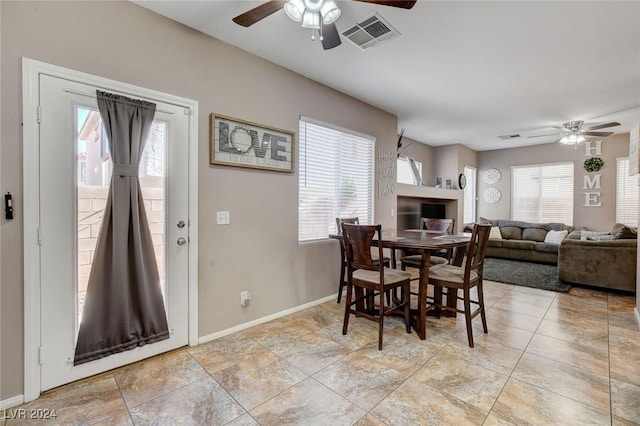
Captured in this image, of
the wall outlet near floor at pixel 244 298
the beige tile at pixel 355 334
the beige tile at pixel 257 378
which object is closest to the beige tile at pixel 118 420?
the beige tile at pixel 257 378

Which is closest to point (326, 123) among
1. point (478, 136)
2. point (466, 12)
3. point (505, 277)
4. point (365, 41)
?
point (365, 41)

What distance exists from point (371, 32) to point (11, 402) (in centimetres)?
351

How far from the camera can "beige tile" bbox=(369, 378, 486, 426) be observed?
61.5 inches

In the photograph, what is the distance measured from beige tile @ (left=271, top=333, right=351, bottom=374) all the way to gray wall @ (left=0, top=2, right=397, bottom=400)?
0.59 meters

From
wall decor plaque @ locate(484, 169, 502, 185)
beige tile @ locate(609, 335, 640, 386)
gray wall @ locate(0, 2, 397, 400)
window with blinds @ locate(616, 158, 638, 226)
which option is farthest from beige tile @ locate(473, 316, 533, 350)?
wall decor plaque @ locate(484, 169, 502, 185)

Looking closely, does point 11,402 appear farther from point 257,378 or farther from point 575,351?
point 575,351

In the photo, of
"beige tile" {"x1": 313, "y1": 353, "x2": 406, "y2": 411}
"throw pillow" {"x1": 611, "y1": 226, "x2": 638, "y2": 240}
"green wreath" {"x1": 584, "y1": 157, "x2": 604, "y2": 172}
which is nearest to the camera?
"beige tile" {"x1": 313, "y1": 353, "x2": 406, "y2": 411}

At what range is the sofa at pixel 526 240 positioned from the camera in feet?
18.4

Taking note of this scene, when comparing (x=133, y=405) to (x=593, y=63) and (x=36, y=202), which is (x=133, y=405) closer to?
(x=36, y=202)

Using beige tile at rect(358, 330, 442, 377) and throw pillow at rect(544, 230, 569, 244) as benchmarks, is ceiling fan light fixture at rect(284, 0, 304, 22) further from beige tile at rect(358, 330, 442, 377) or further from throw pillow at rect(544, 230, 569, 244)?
throw pillow at rect(544, 230, 569, 244)

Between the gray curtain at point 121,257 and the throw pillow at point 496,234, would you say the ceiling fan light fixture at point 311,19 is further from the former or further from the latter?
the throw pillow at point 496,234

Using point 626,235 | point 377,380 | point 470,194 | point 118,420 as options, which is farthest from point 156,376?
point 470,194

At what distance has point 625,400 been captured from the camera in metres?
1.72

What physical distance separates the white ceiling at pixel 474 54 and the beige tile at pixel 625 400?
262cm
